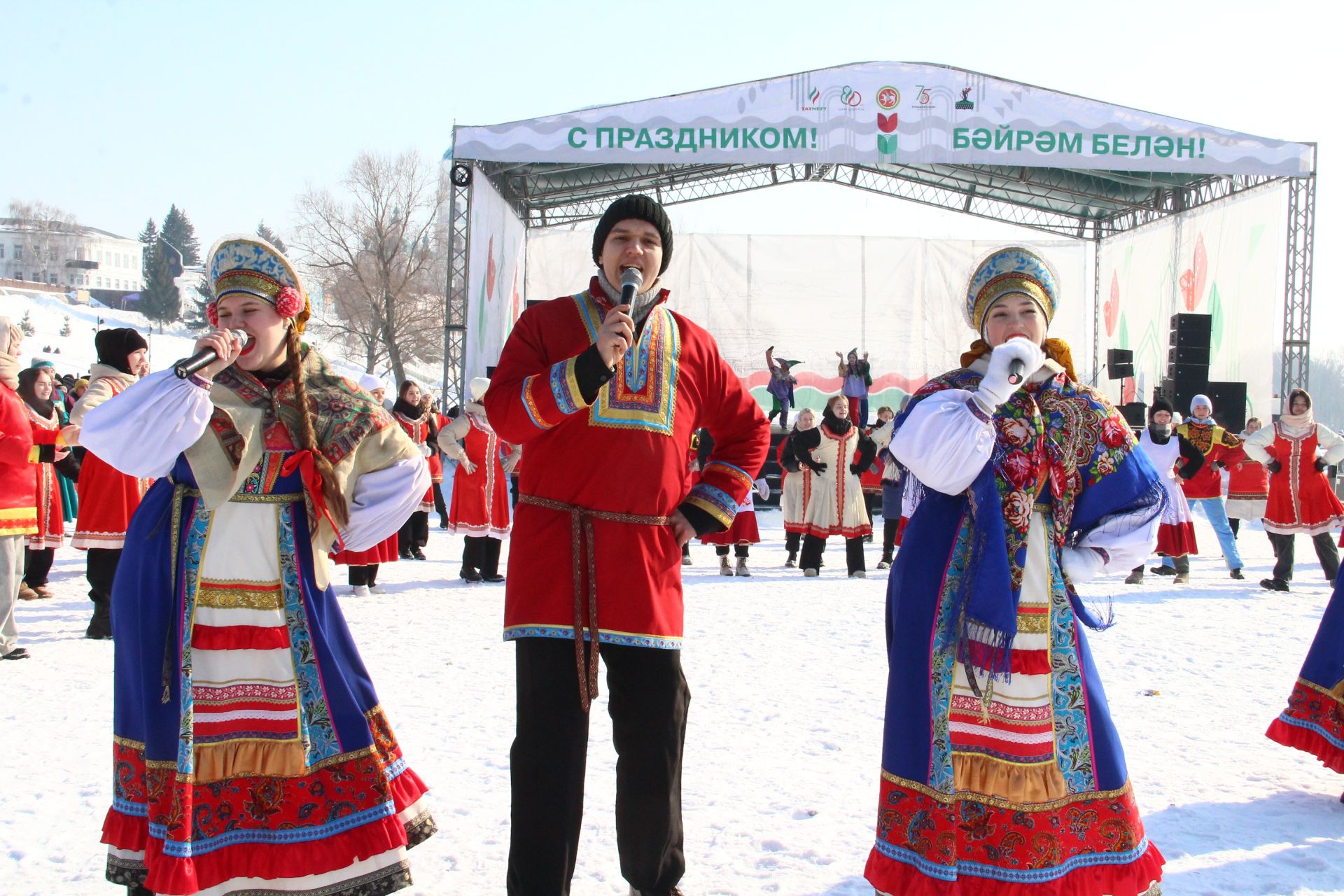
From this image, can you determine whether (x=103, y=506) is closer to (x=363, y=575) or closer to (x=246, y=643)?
(x=363, y=575)

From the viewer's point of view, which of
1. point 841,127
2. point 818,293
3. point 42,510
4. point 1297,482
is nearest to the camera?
point 42,510

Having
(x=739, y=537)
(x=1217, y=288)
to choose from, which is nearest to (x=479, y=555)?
(x=739, y=537)

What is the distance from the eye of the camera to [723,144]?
1555 centimetres

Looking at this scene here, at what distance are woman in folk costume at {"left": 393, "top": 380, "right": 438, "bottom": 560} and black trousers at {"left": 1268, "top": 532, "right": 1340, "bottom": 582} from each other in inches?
299

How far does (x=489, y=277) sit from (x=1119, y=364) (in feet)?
34.9

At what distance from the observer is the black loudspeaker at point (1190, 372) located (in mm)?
17125

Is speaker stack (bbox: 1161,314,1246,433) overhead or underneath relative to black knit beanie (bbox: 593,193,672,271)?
overhead

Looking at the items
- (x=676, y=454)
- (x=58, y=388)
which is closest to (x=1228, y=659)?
(x=676, y=454)

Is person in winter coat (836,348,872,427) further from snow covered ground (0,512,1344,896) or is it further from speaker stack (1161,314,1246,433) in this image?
snow covered ground (0,512,1344,896)

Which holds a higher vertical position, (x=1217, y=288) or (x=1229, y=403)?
(x=1217, y=288)

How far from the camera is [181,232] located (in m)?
100

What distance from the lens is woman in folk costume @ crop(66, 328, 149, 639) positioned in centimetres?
645

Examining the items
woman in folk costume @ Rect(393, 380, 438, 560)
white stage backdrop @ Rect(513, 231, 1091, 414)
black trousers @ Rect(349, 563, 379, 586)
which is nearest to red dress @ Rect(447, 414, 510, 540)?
woman in folk costume @ Rect(393, 380, 438, 560)

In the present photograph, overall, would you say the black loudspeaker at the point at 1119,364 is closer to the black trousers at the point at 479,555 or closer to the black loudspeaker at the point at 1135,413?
the black loudspeaker at the point at 1135,413
